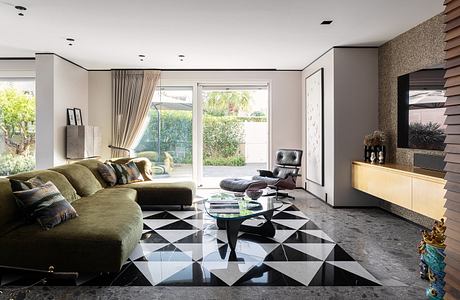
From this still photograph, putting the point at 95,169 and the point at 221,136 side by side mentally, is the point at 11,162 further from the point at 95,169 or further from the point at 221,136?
the point at 221,136

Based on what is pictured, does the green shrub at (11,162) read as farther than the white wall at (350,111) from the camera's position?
Yes

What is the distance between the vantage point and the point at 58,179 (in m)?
3.58

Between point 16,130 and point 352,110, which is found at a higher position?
point 352,110

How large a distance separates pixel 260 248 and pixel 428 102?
107 inches

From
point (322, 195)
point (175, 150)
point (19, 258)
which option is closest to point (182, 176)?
point (175, 150)

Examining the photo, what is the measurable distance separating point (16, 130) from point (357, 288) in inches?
256

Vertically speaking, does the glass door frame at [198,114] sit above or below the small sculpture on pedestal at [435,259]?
above

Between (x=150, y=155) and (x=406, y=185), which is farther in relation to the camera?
(x=150, y=155)

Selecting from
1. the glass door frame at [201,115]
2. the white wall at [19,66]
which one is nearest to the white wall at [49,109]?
the white wall at [19,66]

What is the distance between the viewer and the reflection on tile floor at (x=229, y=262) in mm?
2553

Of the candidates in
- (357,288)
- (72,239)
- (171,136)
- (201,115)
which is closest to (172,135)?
(171,136)

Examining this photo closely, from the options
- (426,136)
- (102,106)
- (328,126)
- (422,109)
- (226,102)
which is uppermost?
(226,102)

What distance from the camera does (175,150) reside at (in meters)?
7.04

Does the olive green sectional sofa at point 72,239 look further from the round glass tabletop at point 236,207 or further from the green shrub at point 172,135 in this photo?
the green shrub at point 172,135
